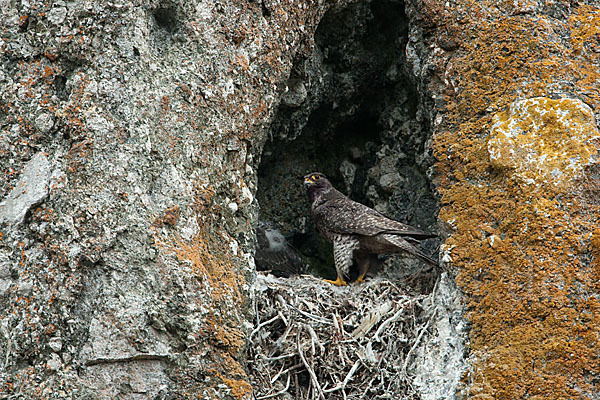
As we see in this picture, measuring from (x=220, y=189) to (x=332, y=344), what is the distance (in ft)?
3.65

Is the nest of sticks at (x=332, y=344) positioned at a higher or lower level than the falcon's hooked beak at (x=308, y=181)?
lower

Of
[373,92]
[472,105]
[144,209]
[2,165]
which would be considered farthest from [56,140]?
[373,92]

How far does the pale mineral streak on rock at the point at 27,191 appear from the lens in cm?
329

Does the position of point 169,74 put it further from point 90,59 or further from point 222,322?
point 222,322

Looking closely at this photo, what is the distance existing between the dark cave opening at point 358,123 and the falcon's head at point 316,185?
0.31 metres

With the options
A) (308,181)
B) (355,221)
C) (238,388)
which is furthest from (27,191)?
(308,181)

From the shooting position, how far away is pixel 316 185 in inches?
228

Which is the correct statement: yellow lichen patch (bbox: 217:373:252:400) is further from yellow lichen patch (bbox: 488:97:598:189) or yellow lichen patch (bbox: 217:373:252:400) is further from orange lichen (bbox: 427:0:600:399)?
yellow lichen patch (bbox: 488:97:598:189)

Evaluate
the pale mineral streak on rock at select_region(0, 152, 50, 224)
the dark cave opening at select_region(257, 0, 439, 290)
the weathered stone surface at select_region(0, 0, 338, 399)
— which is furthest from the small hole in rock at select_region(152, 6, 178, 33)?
the dark cave opening at select_region(257, 0, 439, 290)

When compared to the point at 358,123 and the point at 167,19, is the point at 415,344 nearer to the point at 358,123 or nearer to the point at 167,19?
the point at 167,19

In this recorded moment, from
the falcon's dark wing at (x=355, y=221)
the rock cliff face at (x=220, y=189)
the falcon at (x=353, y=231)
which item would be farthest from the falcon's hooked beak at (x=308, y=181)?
the rock cliff face at (x=220, y=189)

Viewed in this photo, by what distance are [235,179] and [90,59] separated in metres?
0.92

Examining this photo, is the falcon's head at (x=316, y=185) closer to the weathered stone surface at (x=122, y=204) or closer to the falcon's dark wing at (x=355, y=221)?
the falcon's dark wing at (x=355, y=221)

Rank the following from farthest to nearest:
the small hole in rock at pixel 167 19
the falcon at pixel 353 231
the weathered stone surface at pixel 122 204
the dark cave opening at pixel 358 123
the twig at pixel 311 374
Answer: the dark cave opening at pixel 358 123, the falcon at pixel 353 231, the twig at pixel 311 374, the small hole in rock at pixel 167 19, the weathered stone surface at pixel 122 204
